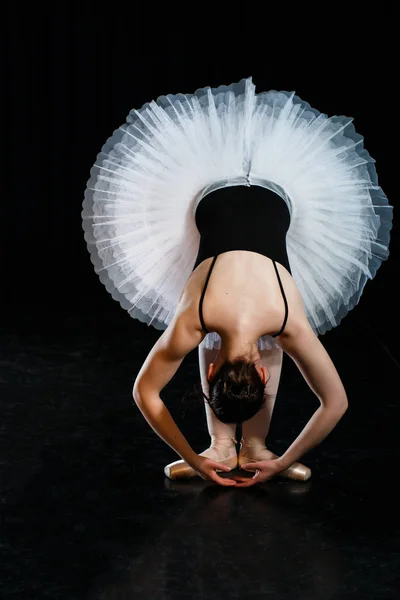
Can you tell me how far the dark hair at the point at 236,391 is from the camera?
2.42 m

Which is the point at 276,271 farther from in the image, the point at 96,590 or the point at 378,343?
the point at 378,343

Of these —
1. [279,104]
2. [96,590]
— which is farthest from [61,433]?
[279,104]

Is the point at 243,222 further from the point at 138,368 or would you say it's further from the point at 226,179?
the point at 138,368

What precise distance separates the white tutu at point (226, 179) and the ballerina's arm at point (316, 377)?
0.28 metres

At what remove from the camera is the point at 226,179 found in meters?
2.84

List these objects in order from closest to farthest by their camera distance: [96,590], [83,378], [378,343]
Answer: [96,590] < [83,378] < [378,343]

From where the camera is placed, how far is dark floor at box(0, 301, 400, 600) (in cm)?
232

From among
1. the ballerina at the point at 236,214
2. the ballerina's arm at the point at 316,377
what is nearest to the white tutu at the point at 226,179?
the ballerina at the point at 236,214

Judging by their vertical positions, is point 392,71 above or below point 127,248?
above

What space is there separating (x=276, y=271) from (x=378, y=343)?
166 centimetres

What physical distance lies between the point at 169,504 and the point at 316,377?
51cm

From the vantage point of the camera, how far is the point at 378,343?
4.18 m

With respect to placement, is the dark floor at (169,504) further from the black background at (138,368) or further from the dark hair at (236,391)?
the dark hair at (236,391)

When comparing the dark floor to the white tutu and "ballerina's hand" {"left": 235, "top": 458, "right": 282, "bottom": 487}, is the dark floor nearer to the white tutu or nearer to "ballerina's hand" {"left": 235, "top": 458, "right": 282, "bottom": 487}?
"ballerina's hand" {"left": 235, "top": 458, "right": 282, "bottom": 487}
